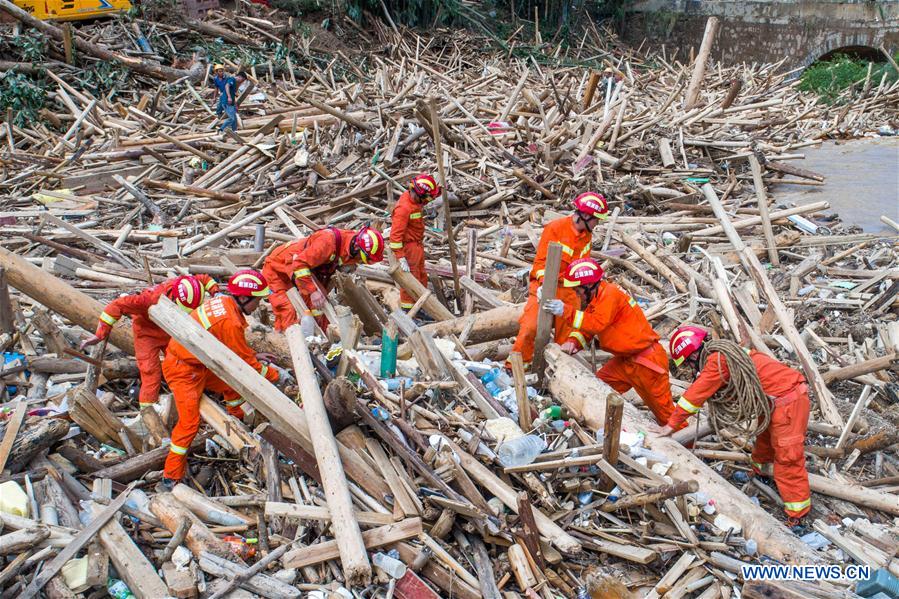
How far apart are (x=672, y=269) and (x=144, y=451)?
690cm

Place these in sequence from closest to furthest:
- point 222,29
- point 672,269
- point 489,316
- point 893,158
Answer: point 489,316, point 672,269, point 893,158, point 222,29

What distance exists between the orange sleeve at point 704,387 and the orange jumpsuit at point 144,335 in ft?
13.5

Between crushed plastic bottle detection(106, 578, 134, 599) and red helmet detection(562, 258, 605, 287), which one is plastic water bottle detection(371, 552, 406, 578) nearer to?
crushed plastic bottle detection(106, 578, 134, 599)

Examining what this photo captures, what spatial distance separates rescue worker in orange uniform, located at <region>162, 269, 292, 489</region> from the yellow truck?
1563 centimetres

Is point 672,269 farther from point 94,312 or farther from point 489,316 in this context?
point 94,312

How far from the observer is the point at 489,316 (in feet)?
23.7

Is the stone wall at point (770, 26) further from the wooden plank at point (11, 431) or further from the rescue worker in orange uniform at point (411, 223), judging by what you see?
the wooden plank at point (11, 431)

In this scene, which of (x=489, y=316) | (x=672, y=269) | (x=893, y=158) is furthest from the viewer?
(x=893, y=158)

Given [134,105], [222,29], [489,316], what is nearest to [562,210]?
[489,316]

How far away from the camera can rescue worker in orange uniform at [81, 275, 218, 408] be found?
5723 mm

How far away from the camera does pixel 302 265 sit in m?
7.22

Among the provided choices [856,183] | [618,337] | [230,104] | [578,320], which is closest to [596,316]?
[578,320]

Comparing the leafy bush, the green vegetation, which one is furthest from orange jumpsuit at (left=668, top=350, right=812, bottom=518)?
the green vegetation

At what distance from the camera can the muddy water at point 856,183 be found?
1169cm
